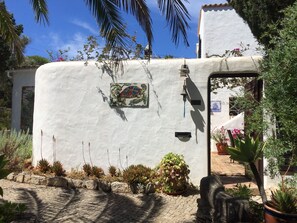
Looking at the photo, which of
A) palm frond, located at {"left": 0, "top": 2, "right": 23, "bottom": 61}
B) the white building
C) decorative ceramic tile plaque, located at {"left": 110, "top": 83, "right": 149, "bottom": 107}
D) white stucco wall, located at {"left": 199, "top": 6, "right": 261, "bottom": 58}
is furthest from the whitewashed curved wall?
white stucco wall, located at {"left": 199, "top": 6, "right": 261, "bottom": 58}

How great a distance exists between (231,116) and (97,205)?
9.56 metres

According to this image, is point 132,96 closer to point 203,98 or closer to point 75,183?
point 203,98

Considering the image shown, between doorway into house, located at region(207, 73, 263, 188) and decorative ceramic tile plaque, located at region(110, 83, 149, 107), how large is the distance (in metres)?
1.65

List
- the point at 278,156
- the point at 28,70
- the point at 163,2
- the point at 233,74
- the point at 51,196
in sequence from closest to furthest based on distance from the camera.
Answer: the point at 278,156
the point at 163,2
the point at 51,196
the point at 233,74
the point at 28,70

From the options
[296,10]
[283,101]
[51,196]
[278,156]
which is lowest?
[51,196]

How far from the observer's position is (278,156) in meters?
5.12

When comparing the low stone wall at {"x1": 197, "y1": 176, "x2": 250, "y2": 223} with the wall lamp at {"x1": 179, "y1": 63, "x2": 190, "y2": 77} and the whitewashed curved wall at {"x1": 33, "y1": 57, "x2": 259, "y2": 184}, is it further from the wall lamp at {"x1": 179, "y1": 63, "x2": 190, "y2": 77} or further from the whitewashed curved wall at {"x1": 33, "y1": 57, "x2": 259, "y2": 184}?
the wall lamp at {"x1": 179, "y1": 63, "x2": 190, "y2": 77}

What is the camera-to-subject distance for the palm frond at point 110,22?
5.77 meters

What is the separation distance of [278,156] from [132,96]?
4.43 m

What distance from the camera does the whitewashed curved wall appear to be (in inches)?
328

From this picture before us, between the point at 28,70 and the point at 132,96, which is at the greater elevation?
the point at 28,70

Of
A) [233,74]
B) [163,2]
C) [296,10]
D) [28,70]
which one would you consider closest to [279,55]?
[296,10]

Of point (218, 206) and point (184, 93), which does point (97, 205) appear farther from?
point (184, 93)

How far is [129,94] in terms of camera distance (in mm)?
8734
